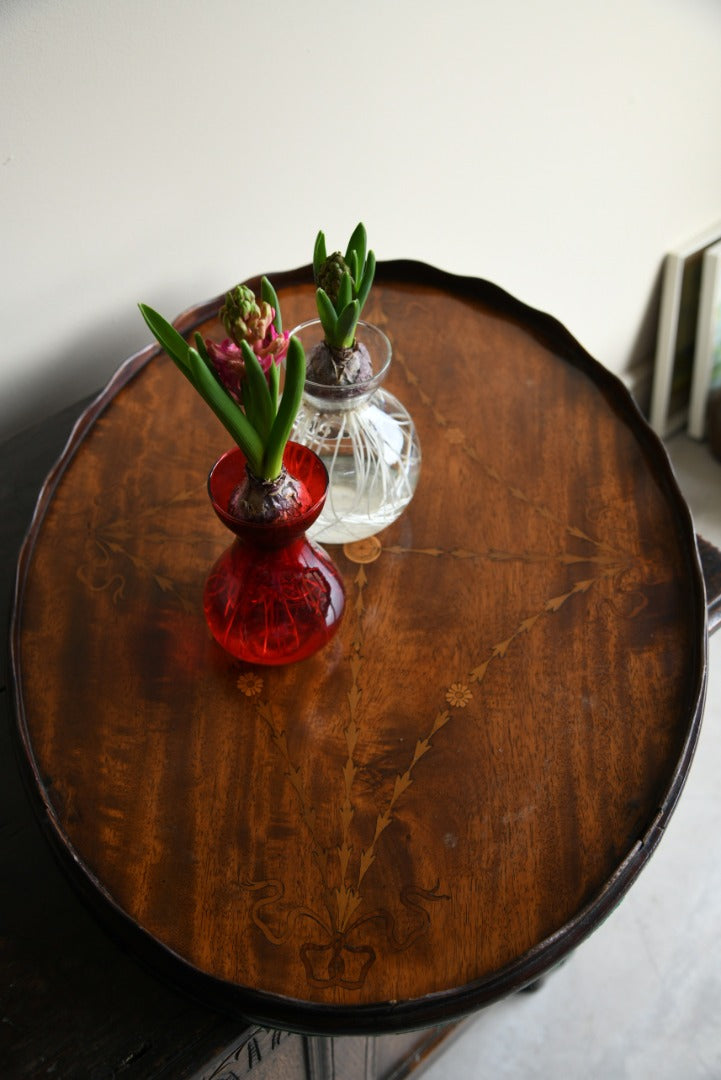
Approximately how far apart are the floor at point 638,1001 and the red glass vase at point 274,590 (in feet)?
2.26

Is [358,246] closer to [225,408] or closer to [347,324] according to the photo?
[347,324]

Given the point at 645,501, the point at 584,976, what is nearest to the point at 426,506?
the point at 645,501

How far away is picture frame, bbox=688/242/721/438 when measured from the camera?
5.22 feet

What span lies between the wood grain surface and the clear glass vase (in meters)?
0.03

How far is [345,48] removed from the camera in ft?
3.33

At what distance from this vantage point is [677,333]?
172 cm

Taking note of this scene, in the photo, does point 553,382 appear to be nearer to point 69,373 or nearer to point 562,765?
point 562,765

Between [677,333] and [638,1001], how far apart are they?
1113 mm

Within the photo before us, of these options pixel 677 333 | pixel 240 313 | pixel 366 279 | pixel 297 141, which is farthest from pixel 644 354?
pixel 240 313

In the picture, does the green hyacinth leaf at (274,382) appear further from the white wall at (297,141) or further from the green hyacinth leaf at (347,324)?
the white wall at (297,141)

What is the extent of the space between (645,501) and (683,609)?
4.6 inches

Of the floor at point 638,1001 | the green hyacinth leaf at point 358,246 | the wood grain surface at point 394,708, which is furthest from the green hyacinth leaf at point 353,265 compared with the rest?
the floor at point 638,1001

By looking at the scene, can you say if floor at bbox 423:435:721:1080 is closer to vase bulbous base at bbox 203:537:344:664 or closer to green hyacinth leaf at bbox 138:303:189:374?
vase bulbous base at bbox 203:537:344:664

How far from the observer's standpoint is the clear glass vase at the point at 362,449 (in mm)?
755
